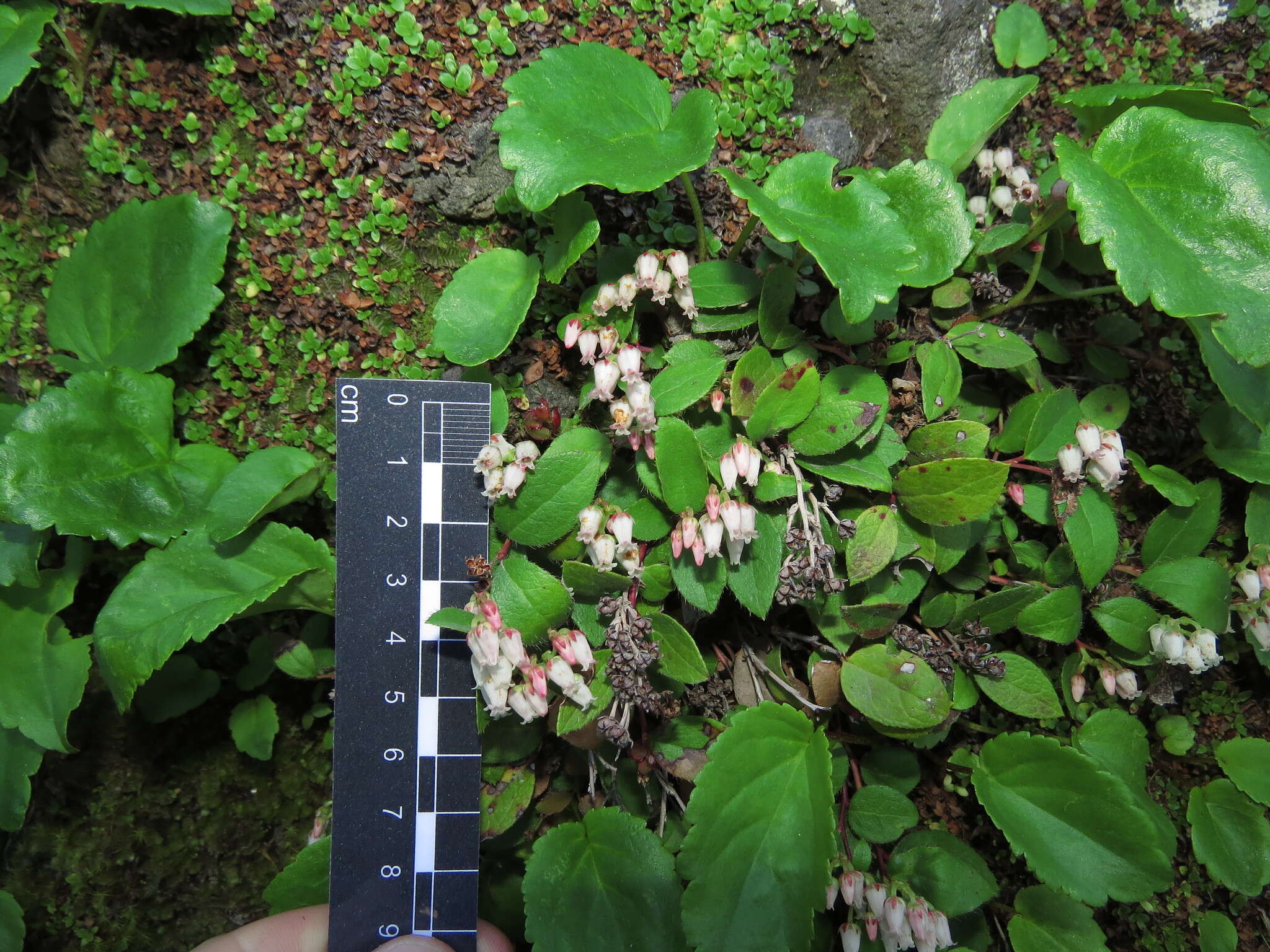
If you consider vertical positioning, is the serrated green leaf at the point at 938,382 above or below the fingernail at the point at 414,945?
above

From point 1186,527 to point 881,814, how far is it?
4.00ft

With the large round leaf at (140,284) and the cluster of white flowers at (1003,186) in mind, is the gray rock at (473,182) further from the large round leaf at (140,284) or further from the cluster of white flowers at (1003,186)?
the cluster of white flowers at (1003,186)

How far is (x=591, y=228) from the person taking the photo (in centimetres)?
189

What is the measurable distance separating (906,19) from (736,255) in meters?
0.92

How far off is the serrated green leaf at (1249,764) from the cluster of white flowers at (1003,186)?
5.80 feet

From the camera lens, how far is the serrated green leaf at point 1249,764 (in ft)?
7.18

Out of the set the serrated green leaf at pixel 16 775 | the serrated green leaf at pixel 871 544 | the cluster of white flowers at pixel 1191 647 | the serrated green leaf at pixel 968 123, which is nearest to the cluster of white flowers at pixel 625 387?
the serrated green leaf at pixel 871 544

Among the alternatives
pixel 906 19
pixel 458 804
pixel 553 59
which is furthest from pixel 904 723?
pixel 906 19

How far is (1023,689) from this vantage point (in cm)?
209

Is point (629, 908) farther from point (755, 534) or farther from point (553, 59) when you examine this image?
point (553, 59)

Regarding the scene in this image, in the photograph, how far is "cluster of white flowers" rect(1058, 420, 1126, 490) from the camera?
1929 mm

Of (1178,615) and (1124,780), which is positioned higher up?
(1178,615)

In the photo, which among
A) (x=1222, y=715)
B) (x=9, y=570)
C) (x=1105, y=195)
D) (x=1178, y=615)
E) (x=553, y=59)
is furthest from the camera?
(x=1222, y=715)

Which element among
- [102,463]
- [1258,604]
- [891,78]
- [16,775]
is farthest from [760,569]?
[16,775]
